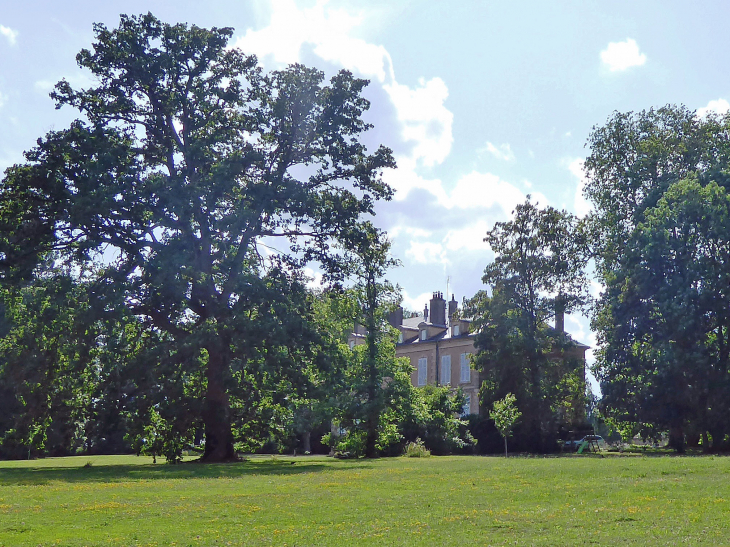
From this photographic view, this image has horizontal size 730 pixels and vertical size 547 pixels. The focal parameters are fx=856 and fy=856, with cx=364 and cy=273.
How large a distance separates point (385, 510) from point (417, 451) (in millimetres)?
32195

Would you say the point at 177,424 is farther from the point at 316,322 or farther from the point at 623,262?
the point at 623,262

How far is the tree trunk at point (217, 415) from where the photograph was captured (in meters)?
33.1

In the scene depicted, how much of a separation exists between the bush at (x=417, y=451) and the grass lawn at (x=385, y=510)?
75.7ft

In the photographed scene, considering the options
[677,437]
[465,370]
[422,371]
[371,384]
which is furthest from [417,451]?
[422,371]

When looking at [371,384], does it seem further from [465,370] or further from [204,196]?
[465,370]

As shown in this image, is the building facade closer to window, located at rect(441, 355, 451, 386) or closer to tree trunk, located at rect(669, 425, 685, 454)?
window, located at rect(441, 355, 451, 386)

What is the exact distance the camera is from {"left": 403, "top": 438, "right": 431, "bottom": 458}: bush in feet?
149

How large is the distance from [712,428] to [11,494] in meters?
34.0

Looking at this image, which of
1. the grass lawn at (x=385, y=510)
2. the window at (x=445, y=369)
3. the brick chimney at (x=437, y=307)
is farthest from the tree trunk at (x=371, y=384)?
the brick chimney at (x=437, y=307)

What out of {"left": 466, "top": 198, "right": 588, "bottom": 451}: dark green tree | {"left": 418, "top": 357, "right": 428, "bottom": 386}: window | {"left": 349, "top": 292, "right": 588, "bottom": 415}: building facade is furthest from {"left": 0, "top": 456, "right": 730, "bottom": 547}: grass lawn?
{"left": 418, "top": 357, "right": 428, "bottom": 386}: window

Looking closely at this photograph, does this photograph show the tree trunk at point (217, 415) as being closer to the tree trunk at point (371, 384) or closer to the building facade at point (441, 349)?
the tree trunk at point (371, 384)

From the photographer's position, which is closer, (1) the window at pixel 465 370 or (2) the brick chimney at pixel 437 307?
(1) the window at pixel 465 370

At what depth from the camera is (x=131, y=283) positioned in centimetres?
3066

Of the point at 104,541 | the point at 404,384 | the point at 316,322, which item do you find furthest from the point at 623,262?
the point at 104,541
